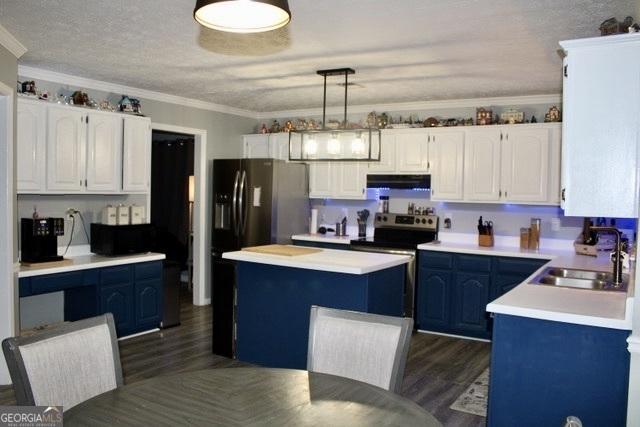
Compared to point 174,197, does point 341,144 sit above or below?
above

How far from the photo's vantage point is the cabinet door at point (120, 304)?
474 centimetres

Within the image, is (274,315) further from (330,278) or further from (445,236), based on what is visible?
(445,236)

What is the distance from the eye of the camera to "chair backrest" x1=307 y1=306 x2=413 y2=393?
2146mm

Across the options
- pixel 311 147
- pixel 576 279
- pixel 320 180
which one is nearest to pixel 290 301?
pixel 311 147

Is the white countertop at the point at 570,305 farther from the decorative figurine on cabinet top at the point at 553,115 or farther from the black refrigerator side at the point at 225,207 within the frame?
the black refrigerator side at the point at 225,207

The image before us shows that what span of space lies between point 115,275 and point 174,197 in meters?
3.25

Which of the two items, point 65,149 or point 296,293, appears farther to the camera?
point 65,149

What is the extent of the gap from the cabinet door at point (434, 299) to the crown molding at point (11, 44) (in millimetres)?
3944

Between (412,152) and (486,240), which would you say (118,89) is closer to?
(412,152)

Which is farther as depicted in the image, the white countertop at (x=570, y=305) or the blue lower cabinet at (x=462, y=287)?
the blue lower cabinet at (x=462, y=287)

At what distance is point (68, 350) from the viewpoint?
1.97 m

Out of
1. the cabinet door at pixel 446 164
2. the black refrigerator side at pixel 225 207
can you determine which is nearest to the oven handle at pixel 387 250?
the cabinet door at pixel 446 164

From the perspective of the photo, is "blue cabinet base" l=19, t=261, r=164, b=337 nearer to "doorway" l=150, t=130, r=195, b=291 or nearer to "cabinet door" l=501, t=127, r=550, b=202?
"doorway" l=150, t=130, r=195, b=291

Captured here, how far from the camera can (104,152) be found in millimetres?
4922
